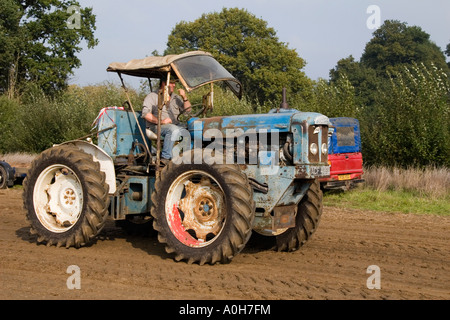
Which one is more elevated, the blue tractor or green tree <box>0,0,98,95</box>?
green tree <box>0,0,98,95</box>

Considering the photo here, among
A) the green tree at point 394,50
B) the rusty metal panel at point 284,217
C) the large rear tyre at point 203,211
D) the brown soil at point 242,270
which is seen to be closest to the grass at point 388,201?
the brown soil at point 242,270

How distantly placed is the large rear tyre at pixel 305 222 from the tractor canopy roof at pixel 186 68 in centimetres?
210

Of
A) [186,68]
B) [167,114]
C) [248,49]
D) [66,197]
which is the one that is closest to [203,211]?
[167,114]

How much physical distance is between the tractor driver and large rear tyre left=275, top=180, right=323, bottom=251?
2.06 metres

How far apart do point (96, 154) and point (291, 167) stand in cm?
312

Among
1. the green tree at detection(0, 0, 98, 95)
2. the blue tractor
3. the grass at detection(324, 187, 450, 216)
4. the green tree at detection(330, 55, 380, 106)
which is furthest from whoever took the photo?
the green tree at detection(330, 55, 380, 106)

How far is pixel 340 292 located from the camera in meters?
5.38

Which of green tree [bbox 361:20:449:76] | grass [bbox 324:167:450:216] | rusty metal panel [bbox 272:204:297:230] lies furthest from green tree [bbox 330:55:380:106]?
rusty metal panel [bbox 272:204:297:230]

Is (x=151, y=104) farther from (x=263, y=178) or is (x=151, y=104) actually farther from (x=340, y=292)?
(x=340, y=292)

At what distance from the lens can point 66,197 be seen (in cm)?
773

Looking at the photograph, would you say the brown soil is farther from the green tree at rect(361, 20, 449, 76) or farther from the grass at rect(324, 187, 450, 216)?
the green tree at rect(361, 20, 449, 76)

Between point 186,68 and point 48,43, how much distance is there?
28954 mm

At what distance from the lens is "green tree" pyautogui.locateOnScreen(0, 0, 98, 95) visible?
32531 mm

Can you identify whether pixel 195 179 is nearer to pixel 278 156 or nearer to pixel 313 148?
pixel 278 156
